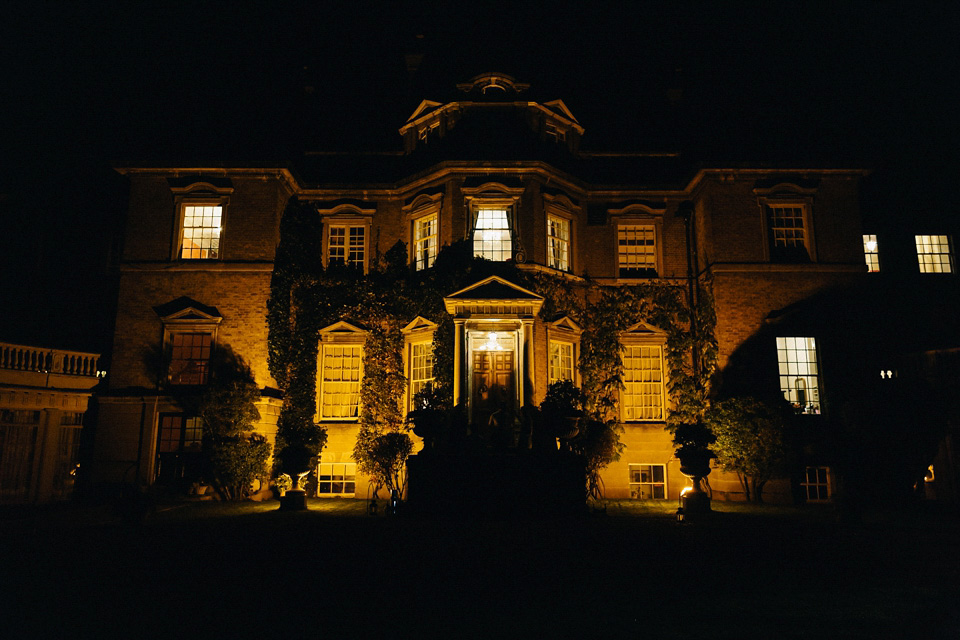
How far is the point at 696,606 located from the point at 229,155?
62.4 feet

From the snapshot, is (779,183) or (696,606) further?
(779,183)

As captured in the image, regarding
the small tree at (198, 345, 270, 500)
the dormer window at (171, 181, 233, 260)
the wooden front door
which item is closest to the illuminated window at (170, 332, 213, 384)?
the small tree at (198, 345, 270, 500)

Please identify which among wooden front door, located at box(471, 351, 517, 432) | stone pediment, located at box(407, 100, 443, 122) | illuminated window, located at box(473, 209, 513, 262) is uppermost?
stone pediment, located at box(407, 100, 443, 122)

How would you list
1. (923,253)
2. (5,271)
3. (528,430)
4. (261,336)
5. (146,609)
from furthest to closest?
(5,271) → (923,253) → (261,336) → (528,430) → (146,609)

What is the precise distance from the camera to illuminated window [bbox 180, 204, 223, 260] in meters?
19.8

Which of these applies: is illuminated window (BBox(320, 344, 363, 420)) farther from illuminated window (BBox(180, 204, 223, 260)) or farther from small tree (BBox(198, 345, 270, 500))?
illuminated window (BBox(180, 204, 223, 260))

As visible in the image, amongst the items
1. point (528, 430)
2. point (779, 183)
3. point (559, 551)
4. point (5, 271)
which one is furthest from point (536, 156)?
point (5, 271)

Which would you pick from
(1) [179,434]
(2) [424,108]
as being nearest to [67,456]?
(1) [179,434]

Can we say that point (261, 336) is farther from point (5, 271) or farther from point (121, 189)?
point (5, 271)

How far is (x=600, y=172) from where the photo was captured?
854 inches

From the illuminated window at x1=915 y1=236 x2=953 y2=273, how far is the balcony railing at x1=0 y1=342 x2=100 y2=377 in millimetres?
27236

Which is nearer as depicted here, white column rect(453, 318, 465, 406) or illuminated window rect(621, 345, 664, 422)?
white column rect(453, 318, 465, 406)

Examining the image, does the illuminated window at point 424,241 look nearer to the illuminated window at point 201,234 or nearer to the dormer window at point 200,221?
the dormer window at point 200,221

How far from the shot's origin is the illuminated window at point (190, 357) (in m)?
18.8
